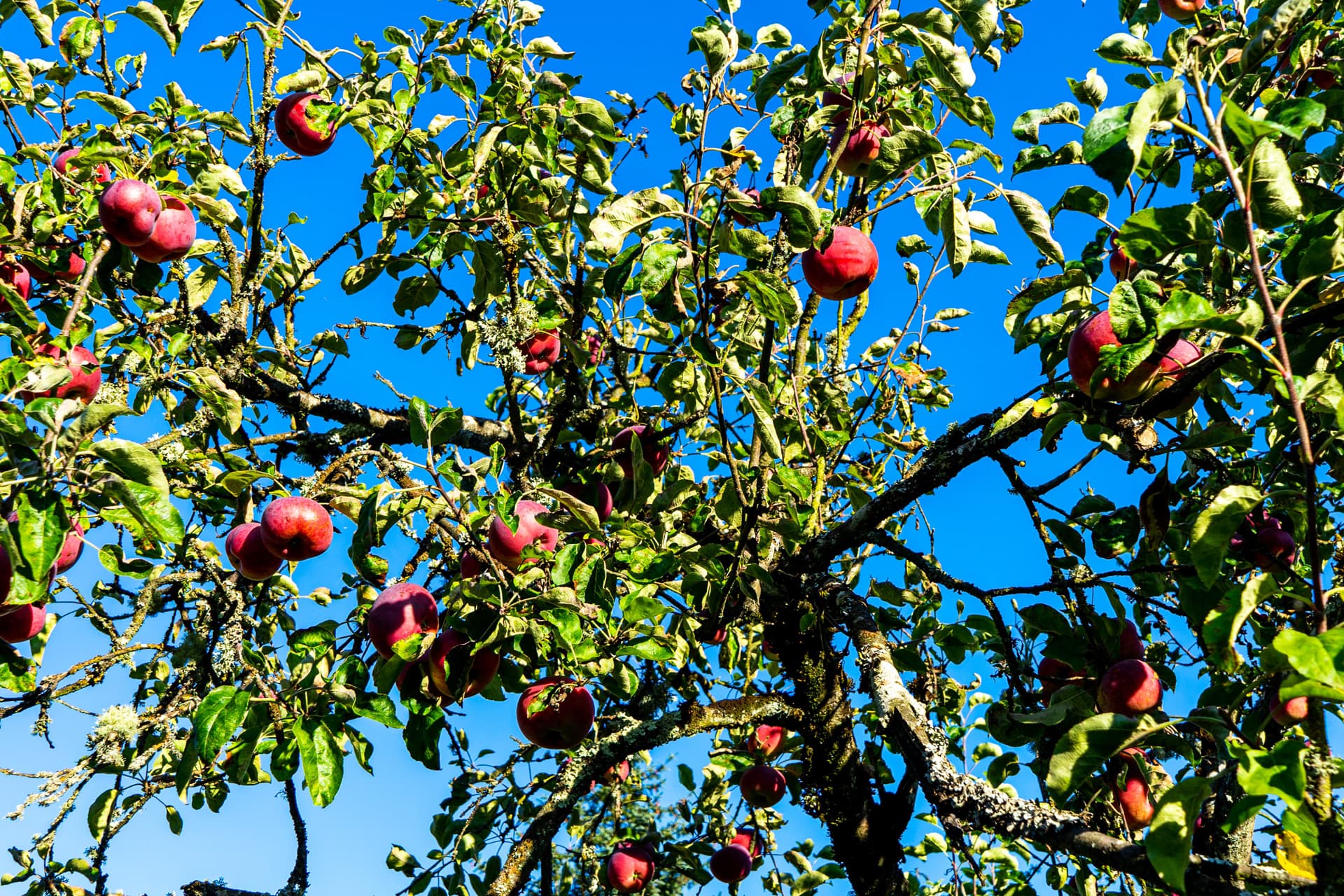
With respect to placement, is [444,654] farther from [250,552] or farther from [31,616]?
[31,616]

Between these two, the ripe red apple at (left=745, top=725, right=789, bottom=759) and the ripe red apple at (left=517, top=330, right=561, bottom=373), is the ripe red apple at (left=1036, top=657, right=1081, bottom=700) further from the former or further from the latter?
the ripe red apple at (left=517, top=330, right=561, bottom=373)

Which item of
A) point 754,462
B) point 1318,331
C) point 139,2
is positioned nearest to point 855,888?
point 754,462

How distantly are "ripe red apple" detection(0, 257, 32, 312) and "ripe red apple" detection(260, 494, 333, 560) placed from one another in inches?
48.1

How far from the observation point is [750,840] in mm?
4789

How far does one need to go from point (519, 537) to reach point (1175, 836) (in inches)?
69.5

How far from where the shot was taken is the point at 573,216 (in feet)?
10.2

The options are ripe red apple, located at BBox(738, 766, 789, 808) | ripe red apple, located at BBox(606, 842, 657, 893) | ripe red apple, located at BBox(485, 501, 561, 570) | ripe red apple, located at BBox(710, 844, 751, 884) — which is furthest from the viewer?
ripe red apple, located at BBox(710, 844, 751, 884)

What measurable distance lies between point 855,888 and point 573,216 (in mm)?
2636

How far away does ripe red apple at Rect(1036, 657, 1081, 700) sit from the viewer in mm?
2932

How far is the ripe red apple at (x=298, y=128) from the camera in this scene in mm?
3262

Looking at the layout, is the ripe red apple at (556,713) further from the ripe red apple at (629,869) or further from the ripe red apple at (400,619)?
the ripe red apple at (629,869)

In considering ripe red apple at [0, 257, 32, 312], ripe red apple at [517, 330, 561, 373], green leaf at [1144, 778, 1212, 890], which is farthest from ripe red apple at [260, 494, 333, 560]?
green leaf at [1144, 778, 1212, 890]

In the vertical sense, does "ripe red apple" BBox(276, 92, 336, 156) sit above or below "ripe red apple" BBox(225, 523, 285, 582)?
above

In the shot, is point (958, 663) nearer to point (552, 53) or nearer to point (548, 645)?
point (548, 645)
